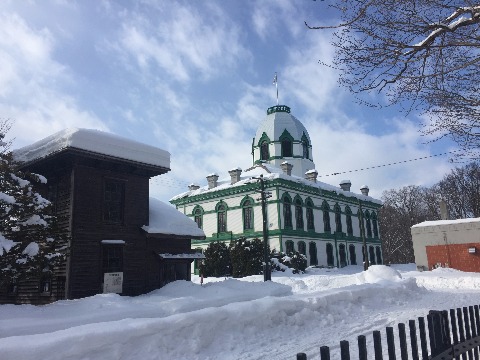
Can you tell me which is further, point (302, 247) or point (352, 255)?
point (352, 255)

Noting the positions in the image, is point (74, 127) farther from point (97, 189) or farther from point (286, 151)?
point (286, 151)

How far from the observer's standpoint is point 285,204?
3656cm

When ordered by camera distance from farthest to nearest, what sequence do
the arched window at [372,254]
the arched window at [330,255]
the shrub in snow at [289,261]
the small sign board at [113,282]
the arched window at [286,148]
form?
the arched window at [372,254] < the arched window at [286,148] < the arched window at [330,255] < the shrub in snow at [289,261] < the small sign board at [113,282]

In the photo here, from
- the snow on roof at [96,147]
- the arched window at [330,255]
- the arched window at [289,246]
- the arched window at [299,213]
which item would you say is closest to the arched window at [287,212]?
the arched window at [299,213]

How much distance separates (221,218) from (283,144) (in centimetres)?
1135

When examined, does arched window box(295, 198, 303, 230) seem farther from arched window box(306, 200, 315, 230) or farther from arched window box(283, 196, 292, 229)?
arched window box(306, 200, 315, 230)

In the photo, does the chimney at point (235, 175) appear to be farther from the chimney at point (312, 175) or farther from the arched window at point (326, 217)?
the arched window at point (326, 217)

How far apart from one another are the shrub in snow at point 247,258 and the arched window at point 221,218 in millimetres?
7205

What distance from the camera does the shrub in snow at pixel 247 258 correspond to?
30.8 meters

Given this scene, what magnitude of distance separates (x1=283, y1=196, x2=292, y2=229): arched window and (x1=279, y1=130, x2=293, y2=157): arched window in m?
8.16

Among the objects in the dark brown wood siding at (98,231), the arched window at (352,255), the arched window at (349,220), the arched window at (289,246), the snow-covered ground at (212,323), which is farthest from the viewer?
the arched window at (349,220)

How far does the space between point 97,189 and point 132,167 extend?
208cm

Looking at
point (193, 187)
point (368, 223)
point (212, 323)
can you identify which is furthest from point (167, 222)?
point (368, 223)

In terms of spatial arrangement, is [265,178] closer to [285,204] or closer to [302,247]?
[285,204]
